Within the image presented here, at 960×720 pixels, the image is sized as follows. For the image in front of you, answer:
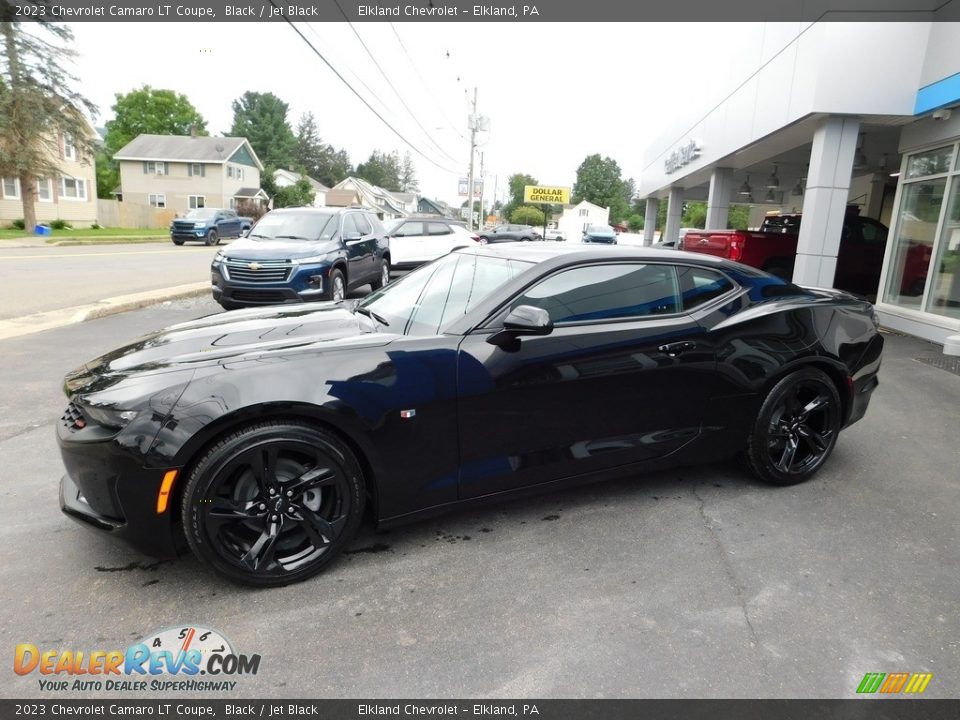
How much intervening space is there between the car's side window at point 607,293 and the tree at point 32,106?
123 feet

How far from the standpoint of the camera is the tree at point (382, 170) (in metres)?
130

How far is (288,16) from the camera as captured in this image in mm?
10664

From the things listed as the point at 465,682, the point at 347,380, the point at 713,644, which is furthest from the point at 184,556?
the point at 713,644

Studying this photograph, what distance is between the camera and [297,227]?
32.9 feet

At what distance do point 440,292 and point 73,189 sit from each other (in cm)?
4792

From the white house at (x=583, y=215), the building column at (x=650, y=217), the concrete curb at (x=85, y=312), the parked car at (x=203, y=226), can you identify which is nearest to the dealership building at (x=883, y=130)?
the concrete curb at (x=85, y=312)

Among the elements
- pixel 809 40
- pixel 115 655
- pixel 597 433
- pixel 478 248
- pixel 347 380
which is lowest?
pixel 115 655

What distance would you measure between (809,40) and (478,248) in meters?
9.08

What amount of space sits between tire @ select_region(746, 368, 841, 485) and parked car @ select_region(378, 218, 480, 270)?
459 inches

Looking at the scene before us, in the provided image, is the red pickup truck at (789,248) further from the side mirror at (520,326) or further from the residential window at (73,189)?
the residential window at (73,189)

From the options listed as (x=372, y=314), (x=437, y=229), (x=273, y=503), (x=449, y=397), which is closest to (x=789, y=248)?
(x=437, y=229)

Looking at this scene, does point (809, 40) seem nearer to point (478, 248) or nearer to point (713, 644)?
point (478, 248)

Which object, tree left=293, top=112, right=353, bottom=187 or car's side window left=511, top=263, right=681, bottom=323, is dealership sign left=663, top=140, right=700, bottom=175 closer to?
car's side window left=511, top=263, right=681, bottom=323

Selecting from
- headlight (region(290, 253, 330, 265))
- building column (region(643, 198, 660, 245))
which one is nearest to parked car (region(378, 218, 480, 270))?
headlight (region(290, 253, 330, 265))
